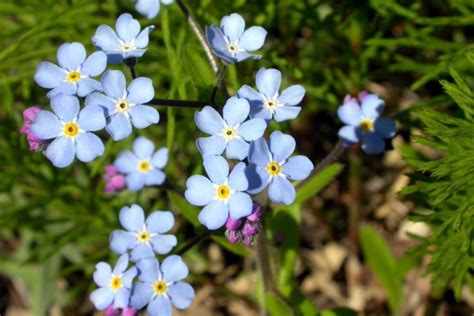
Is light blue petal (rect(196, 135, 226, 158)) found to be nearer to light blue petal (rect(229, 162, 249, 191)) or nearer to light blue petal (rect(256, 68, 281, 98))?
light blue petal (rect(229, 162, 249, 191))

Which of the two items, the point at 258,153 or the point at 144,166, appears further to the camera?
the point at 144,166

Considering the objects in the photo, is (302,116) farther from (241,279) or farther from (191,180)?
(191,180)

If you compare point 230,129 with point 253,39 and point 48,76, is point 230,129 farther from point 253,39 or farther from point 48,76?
point 48,76

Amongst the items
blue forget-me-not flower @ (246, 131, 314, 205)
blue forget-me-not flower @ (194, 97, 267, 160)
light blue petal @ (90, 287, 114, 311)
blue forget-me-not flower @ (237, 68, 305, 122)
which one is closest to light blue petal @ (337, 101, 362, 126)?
blue forget-me-not flower @ (237, 68, 305, 122)

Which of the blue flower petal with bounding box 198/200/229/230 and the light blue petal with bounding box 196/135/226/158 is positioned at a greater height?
the light blue petal with bounding box 196/135/226/158

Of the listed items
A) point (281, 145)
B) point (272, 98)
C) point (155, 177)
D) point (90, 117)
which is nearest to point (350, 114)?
point (272, 98)

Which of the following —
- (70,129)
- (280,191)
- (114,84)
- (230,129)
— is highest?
(114,84)

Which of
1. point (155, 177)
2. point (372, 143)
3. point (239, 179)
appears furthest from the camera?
point (155, 177)

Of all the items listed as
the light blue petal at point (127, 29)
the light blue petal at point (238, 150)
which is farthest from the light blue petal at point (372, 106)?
the light blue petal at point (127, 29)
